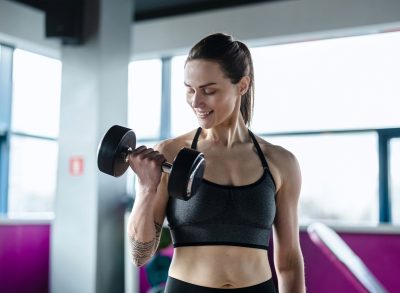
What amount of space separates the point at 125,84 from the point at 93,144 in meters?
0.61

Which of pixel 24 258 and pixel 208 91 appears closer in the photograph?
pixel 208 91

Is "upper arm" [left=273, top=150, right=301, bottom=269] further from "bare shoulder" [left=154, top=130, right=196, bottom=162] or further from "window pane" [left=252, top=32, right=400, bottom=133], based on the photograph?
"window pane" [left=252, top=32, right=400, bottom=133]

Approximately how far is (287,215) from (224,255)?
233mm

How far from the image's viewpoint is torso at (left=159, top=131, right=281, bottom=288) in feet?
4.34

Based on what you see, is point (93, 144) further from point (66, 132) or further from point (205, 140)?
point (205, 140)

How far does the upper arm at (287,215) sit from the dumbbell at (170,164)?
0.94 ft

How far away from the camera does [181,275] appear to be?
134 centimetres

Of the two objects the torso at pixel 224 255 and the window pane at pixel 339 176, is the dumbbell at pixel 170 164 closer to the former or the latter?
the torso at pixel 224 255

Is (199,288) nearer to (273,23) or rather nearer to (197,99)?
(197,99)

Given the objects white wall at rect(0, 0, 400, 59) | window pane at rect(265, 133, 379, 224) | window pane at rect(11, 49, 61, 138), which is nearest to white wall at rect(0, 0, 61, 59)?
white wall at rect(0, 0, 400, 59)

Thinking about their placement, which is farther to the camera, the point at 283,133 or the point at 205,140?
the point at 283,133

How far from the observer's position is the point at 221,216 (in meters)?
1.31

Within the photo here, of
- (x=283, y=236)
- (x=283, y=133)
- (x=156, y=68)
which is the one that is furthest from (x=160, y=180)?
(x=156, y=68)

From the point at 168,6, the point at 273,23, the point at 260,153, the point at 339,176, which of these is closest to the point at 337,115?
the point at 339,176
